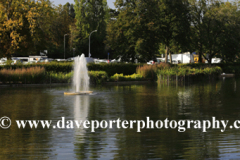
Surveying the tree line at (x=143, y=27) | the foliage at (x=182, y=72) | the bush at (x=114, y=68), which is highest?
the tree line at (x=143, y=27)

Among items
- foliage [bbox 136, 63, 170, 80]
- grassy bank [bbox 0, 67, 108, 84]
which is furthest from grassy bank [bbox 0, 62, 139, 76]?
foliage [bbox 136, 63, 170, 80]

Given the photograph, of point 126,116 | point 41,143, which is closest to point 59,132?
point 41,143

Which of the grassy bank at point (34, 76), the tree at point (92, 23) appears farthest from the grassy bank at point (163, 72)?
the tree at point (92, 23)

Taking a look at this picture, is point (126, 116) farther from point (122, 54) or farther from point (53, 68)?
point (122, 54)

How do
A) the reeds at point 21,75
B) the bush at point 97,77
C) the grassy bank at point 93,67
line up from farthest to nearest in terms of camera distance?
the grassy bank at point 93,67 → the bush at point 97,77 → the reeds at point 21,75

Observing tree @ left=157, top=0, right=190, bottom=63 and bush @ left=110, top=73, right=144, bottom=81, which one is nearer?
bush @ left=110, top=73, right=144, bottom=81

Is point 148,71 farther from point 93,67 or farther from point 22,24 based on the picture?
point 22,24

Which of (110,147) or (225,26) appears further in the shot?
(225,26)

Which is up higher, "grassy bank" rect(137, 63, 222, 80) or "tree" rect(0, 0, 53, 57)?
"tree" rect(0, 0, 53, 57)

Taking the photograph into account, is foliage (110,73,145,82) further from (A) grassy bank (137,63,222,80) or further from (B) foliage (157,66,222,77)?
(B) foliage (157,66,222,77)

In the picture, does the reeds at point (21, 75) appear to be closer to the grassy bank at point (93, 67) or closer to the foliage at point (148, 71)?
the grassy bank at point (93, 67)

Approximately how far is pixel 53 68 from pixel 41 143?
108 ft

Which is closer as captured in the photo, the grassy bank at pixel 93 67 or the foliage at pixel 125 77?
the grassy bank at pixel 93 67

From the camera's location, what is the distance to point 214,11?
73.6m
